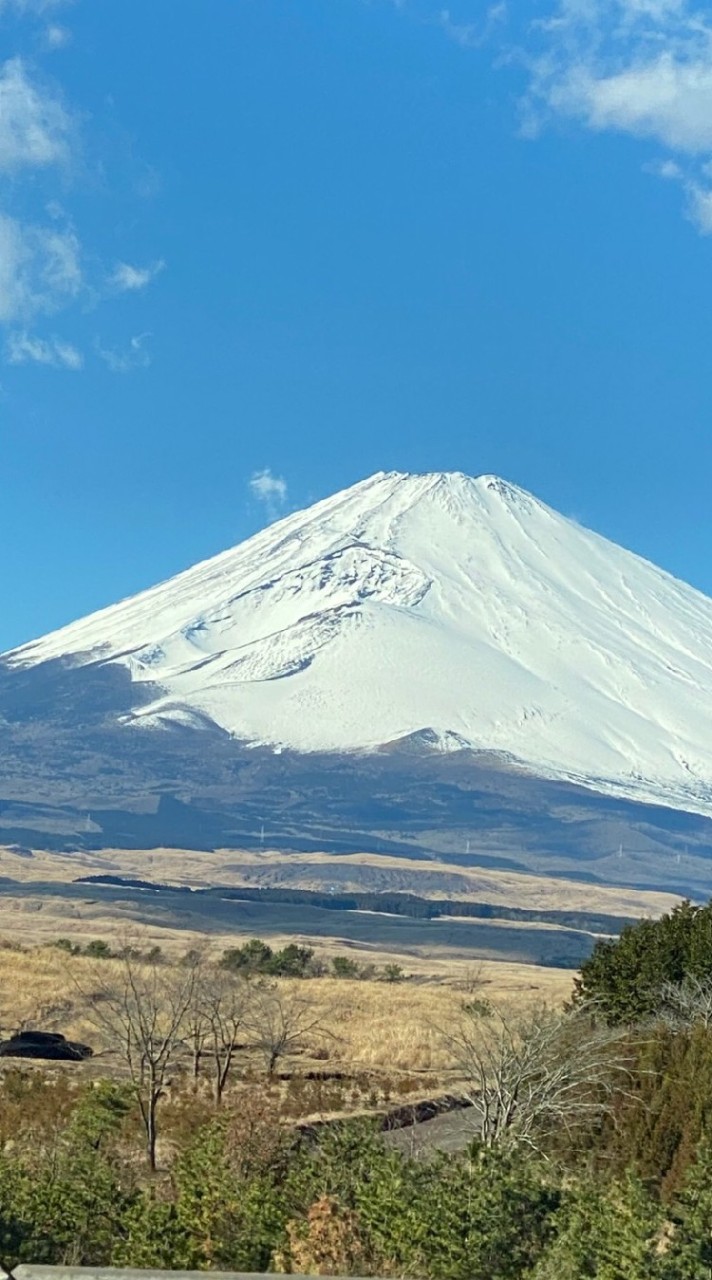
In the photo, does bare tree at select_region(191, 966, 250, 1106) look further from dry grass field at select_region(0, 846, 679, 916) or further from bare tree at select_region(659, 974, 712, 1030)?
dry grass field at select_region(0, 846, 679, 916)

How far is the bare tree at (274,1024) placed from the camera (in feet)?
112

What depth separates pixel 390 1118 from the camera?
2769 cm

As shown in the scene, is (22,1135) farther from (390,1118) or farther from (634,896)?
(634,896)

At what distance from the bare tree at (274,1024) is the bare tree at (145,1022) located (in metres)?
1.78

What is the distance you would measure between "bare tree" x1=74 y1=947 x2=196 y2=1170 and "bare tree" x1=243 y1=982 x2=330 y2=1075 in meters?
1.78

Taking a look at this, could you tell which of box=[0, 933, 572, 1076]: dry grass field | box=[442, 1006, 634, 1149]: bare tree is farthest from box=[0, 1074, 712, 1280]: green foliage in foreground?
box=[0, 933, 572, 1076]: dry grass field

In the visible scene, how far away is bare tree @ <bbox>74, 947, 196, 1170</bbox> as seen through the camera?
25225mm

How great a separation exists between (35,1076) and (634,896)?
160 m

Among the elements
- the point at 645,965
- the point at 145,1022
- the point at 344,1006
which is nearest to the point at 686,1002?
the point at 645,965

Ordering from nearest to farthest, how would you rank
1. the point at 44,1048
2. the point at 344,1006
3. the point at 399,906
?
the point at 44,1048, the point at 344,1006, the point at 399,906

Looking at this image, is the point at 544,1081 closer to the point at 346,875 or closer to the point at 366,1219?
the point at 366,1219

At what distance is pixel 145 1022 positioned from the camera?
1078 inches

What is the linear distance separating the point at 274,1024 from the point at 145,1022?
10.8 metres

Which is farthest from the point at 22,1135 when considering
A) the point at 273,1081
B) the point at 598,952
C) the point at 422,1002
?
the point at 422,1002
